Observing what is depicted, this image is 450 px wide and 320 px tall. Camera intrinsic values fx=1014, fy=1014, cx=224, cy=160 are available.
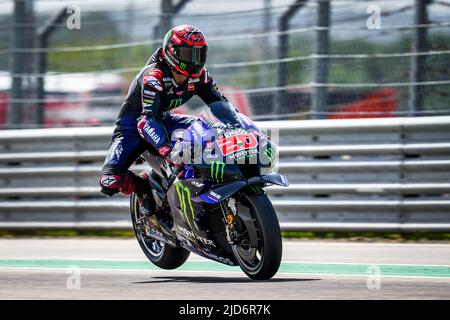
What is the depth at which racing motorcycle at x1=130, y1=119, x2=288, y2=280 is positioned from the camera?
682 centimetres

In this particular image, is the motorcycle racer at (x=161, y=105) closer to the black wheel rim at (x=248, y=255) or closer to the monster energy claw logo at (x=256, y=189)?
the monster energy claw logo at (x=256, y=189)

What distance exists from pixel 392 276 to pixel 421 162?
2.77 metres

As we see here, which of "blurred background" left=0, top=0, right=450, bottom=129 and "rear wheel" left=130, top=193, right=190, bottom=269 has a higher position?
"blurred background" left=0, top=0, right=450, bottom=129

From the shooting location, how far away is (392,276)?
7.53m

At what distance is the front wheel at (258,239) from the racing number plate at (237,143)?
0.34m

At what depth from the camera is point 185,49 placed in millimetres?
7676

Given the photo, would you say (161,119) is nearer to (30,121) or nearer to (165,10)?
(165,10)

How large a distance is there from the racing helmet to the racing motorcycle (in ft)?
1.65

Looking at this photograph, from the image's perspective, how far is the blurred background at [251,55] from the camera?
10086mm

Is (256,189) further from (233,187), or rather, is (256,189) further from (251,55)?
(251,55)

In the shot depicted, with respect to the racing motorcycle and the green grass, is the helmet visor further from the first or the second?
the green grass

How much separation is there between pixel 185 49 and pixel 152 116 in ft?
1.86

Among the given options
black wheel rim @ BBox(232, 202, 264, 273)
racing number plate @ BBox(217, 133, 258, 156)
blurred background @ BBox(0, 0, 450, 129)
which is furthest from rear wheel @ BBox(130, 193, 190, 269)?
blurred background @ BBox(0, 0, 450, 129)
